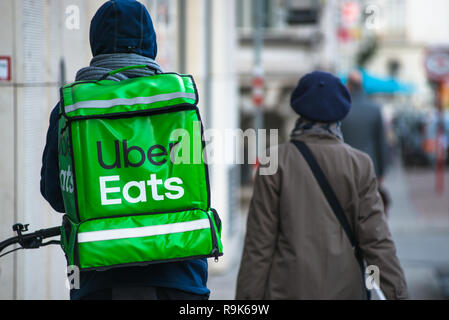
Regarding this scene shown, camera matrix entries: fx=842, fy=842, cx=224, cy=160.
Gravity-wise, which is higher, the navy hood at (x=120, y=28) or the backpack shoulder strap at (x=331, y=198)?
the navy hood at (x=120, y=28)

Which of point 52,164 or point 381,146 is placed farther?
point 381,146

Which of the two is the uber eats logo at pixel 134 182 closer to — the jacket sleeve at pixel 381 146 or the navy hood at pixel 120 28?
the navy hood at pixel 120 28

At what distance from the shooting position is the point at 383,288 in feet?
12.7

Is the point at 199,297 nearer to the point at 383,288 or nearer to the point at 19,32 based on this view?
the point at 383,288

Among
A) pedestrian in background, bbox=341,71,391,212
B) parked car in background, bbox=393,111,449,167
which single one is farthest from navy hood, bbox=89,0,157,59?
parked car in background, bbox=393,111,449,167

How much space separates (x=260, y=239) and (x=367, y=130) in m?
3.79

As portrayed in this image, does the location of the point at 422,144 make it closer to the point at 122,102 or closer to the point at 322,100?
the point at 322,100

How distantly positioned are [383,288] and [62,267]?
6.97 ft

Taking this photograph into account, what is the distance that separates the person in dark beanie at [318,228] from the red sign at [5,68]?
149 centimetres

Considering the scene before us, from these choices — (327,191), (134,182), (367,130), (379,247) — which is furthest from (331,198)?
(367,130)

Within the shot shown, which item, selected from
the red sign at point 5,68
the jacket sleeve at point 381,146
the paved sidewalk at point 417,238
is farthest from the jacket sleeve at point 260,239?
the jacket sleeve at point 381,146

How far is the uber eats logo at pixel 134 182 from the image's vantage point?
2.68 meters

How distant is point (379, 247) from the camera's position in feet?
12.7
